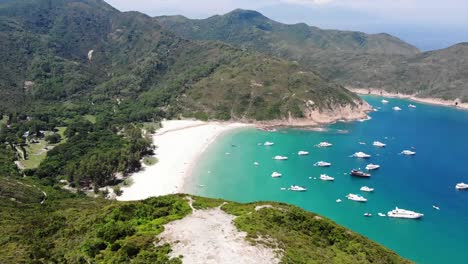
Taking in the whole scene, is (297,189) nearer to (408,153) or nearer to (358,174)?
(358,174)

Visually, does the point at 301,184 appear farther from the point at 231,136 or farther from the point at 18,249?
the point at 18,249

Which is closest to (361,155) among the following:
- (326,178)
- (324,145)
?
(324,145)

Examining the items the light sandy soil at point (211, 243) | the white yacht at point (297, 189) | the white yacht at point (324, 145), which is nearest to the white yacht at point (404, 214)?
the white yacht at point (297, 189)

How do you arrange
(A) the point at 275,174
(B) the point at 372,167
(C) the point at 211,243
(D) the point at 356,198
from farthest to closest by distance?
1. (B) the point at 372,167
2. (A) the point at 275,174
3. (D) the point at 356,198
4. (C) the point at 211,243

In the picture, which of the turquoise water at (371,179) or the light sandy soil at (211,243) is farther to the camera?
the turquoise water at (371,179)

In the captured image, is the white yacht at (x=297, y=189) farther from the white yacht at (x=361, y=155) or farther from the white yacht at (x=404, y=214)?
the white yacht at (x=361, y=155)
